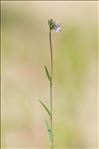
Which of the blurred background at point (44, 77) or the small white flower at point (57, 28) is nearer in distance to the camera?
the small white flower at point (57, 28)

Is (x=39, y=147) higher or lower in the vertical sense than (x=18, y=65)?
lower

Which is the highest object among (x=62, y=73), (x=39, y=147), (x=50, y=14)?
(x=50, y=14)

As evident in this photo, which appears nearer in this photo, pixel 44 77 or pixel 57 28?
pixel 57 28

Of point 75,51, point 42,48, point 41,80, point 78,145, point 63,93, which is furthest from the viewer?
point 42,48

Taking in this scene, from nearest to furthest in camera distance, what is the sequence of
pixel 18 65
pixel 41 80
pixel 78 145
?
1. pixel 78 145
2. pixel 41 80
3. pixel 18 65

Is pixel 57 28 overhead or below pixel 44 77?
overhead

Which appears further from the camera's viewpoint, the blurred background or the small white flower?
the blurred background

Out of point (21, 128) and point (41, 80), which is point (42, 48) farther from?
point (21, 128)

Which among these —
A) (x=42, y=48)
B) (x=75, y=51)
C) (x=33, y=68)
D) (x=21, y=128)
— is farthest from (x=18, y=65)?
(x=21, y=128)
